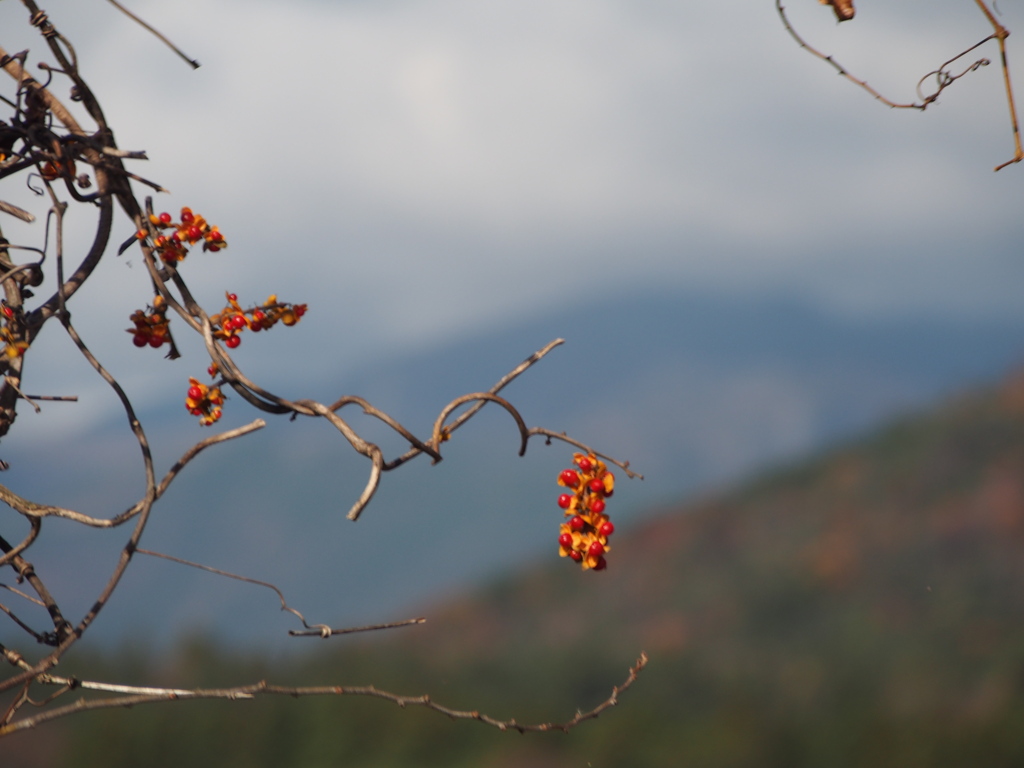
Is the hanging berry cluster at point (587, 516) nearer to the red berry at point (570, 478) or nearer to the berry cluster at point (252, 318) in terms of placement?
the red berry at point (570, 478)

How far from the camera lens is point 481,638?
22.4m

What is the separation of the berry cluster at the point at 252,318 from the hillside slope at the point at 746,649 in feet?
31.3

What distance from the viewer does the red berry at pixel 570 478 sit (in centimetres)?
157

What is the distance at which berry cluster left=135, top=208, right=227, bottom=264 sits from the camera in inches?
58.4

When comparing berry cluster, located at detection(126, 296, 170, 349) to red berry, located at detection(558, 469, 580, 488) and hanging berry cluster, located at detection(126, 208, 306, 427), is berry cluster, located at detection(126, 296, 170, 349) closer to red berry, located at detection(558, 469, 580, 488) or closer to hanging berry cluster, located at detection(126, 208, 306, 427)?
hanging berry cluster, located at detection(126, 208, 306, 427)

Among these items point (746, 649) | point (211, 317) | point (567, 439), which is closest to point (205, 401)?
point (211, 317)

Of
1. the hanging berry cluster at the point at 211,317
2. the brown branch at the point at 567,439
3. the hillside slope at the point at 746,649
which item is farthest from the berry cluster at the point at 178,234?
the hillside slope at the point at 746,649

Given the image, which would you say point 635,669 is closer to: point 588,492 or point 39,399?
point 588,492

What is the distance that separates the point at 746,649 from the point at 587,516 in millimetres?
18940

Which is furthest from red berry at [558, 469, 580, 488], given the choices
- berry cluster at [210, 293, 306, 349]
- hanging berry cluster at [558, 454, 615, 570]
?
berry cluster at [210, 293, 306, 349]

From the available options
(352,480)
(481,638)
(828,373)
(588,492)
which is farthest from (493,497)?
(588,492)

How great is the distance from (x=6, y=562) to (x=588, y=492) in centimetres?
91

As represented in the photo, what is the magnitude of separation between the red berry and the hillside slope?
9242 millimetres

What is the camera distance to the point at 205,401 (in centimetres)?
154
